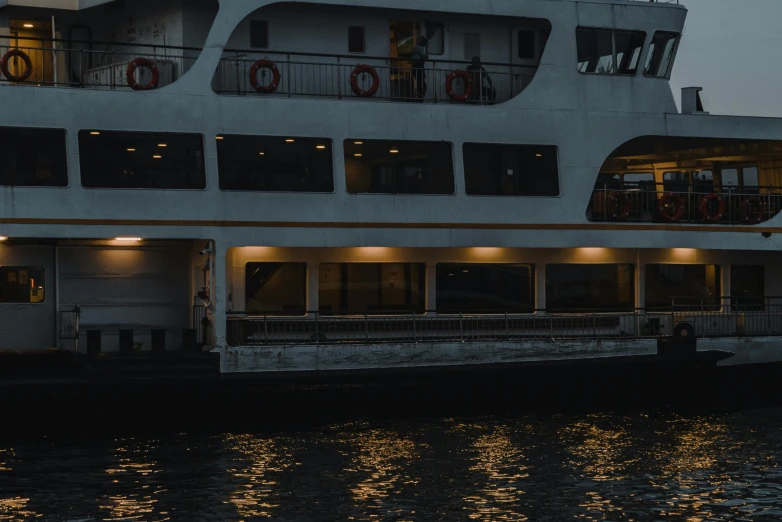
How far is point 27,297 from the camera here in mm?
22312

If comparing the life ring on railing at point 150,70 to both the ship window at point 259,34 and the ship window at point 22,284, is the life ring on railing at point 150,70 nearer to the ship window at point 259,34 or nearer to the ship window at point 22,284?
the ship window at point 259,34

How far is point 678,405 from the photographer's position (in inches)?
952

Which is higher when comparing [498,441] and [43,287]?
[43,287]

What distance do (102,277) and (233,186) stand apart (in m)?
3.08

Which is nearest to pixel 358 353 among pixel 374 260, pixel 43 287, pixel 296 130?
pixel 374 260

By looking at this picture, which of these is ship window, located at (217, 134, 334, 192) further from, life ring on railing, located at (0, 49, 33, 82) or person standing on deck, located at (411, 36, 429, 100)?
life ring on railing, located at (0, 49, 33, 82)

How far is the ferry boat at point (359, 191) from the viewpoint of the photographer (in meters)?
21.4

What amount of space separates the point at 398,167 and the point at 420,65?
8.11 ft

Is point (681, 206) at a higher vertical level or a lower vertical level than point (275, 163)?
lower

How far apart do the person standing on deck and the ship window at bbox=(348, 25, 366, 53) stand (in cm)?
110

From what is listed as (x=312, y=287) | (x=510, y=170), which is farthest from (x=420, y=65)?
(x=312, y=287)

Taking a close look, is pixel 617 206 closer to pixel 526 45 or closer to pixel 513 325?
pixel 513 325

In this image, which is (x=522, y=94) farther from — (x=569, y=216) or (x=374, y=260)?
(x=374, y=260)

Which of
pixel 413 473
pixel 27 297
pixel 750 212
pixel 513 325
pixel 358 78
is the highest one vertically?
pixel 358 78
